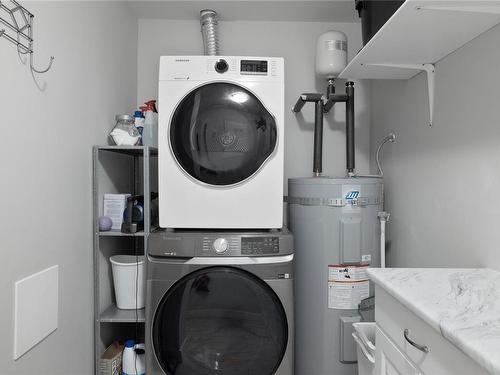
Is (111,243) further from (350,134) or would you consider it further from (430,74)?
(430,74)

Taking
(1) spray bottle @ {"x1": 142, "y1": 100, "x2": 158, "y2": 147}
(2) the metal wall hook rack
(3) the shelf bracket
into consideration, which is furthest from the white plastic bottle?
(3) the shelf bracket

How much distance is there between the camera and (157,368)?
1.71m

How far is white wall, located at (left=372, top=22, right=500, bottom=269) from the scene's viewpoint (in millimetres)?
1370

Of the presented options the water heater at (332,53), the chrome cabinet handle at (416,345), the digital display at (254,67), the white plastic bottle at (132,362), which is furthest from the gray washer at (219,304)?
the water heater at (332,53)

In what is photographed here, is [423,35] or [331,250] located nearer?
[423,35]

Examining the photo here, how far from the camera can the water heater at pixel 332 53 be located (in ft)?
7.45

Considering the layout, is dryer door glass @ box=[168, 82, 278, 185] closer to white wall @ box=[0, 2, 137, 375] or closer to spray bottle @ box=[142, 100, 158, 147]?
spray bottle @ box=[142, 100, 158, 147]

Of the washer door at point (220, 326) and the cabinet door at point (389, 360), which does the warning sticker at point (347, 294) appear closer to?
the washer door at point (220, 326)

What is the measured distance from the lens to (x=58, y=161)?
1526mm

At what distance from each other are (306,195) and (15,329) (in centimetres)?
150

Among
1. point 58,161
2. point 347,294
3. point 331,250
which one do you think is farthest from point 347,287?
point 58,161

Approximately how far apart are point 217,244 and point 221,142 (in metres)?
0.55

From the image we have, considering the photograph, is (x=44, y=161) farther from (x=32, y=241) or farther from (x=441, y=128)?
(x=441, y=128)

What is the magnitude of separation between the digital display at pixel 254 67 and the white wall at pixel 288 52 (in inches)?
32.7
